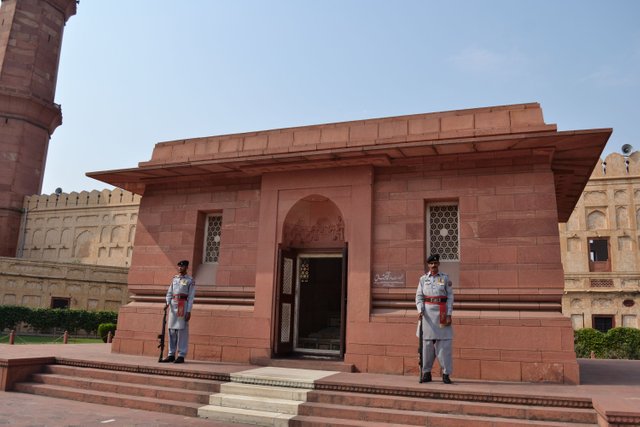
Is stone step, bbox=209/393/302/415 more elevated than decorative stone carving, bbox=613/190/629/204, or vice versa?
decorative stone carving, bbox=613/190/629/204

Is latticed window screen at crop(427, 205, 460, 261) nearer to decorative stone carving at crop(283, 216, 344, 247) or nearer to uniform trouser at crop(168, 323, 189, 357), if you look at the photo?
decorative stone carving at crop(283, 216, 344, 247)

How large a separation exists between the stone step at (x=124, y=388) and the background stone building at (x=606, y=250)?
23.1 metres

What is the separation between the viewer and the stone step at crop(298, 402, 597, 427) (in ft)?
18.6

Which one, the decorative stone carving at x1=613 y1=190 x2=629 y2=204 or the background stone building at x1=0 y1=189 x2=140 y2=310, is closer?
the decorative stone carving at x1=613 y1=190 x2=629 y2=204

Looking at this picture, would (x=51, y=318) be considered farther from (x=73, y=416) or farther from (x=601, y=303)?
(x=601, y=303)

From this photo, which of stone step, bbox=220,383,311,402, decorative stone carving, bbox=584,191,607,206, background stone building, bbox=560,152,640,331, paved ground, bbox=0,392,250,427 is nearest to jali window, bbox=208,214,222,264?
stone step, bbox=220,383,311,402

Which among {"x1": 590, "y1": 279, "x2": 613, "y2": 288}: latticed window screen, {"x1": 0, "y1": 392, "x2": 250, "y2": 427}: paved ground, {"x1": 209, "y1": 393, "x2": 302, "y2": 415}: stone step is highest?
{"x1": 590, "y1": 279, "x2": 613, "y2": 288}: latticed window screen

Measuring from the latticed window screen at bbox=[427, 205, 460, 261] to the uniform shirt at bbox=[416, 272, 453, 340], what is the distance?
4.44 ft

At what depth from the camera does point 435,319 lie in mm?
7285

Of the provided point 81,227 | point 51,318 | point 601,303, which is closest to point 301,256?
point 51,318

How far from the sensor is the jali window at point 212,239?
34.8 ft

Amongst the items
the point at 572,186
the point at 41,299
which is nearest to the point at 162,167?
the point at 572,186

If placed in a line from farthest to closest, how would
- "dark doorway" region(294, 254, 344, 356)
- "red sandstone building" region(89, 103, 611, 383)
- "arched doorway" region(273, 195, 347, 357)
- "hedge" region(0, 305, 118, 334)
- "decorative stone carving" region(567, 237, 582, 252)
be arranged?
"decorative stone carving" region(567, 237, 582, 252) → "hedge" region(0, 305, 118, 334) → "dark doorway" region(294, 254, 344, 356) → "arched doorway" region(273, 195, 347, 357) → "red sandstone building" region(89, 103, 611, 383)

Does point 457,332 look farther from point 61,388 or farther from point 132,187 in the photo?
point 132,187
